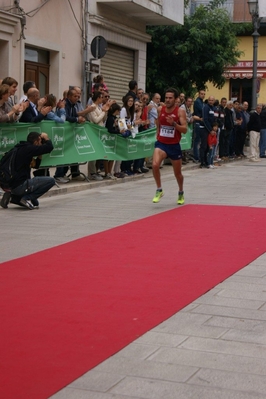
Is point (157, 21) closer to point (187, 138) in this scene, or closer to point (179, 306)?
point (187, 138)

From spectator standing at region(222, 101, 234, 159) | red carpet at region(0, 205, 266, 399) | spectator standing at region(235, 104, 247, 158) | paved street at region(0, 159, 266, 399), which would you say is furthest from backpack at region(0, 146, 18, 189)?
spectator standing at region(235, 104, 247, 158)

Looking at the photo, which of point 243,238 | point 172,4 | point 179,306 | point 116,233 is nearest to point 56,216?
point 116,233

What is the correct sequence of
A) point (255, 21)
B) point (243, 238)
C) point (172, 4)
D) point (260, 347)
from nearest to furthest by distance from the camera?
point (260, 347), point (243, 238), point (172, 4), point (255, 21)

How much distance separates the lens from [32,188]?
13.2 meters

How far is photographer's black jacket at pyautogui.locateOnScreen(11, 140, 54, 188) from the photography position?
13.1m

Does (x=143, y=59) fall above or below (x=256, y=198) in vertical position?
above

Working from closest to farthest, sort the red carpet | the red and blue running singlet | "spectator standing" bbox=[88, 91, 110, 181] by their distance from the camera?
the red carpet
the red and blue running singlet
"spectator standing" bbox=[88, 91, 110, 181]

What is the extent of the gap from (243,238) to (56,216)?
3246 mm

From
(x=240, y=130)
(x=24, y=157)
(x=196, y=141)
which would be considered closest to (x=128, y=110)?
(x=196, y=141)

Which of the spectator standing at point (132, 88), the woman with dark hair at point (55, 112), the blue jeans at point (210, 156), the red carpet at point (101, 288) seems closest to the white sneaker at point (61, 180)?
the woman with dark hair at point (55, 112)

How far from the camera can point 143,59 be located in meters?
29.0

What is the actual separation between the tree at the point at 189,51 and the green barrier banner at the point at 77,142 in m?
12.4

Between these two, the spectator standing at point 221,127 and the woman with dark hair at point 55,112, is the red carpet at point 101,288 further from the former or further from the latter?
the spectator standing at point 221,127

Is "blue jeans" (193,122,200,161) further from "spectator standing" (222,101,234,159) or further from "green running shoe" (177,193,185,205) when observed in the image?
"green running shoe" (177,193,185,205)
